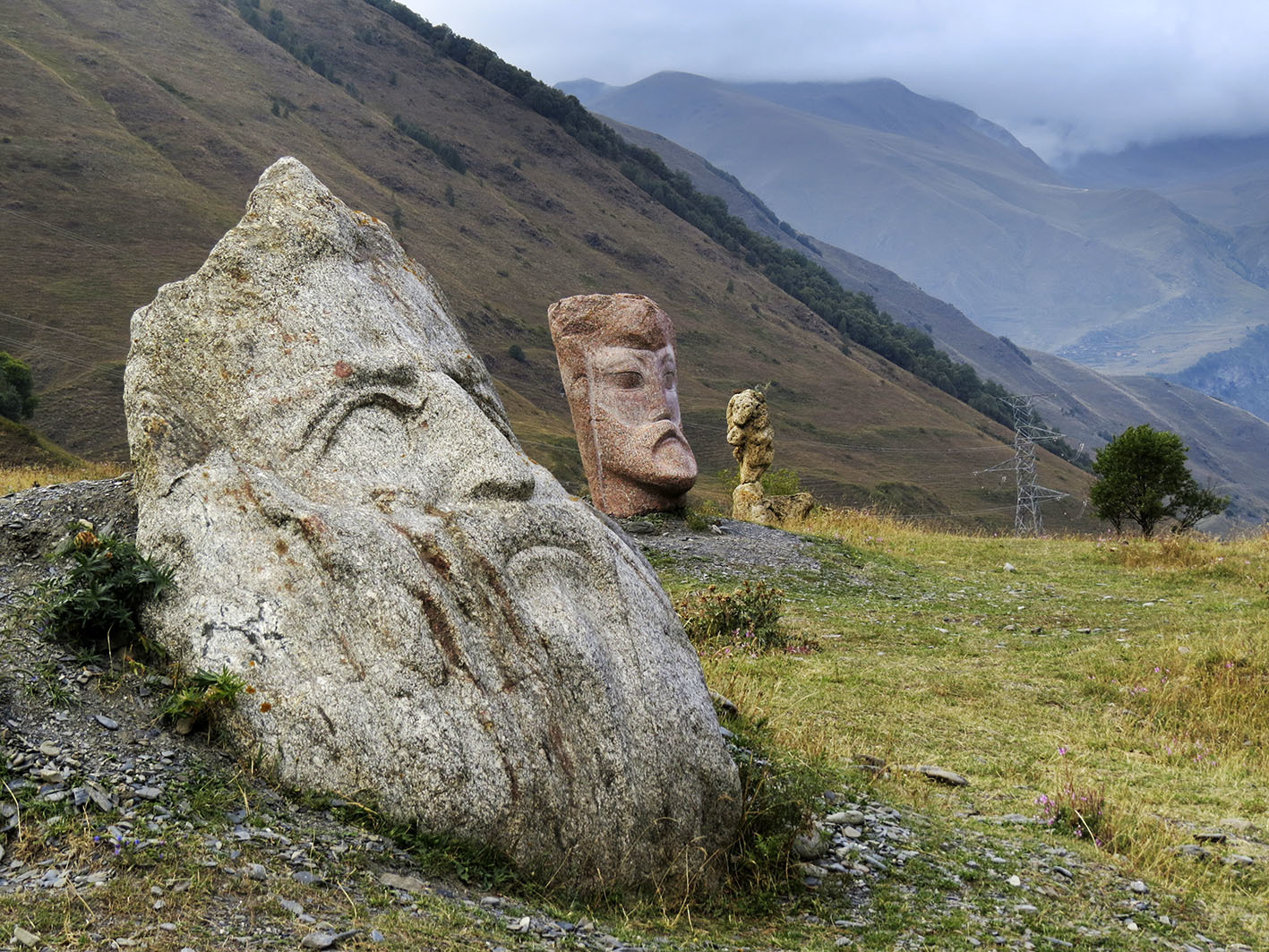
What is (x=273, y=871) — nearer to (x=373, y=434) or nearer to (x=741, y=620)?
(x=373, y=434)

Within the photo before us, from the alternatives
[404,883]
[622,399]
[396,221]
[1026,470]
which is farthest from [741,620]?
[396,221]

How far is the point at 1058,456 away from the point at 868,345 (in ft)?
77.8

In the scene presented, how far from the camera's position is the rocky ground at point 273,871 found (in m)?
4.10

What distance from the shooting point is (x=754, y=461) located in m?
21.9

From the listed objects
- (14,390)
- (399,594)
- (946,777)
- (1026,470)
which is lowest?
(14,390)

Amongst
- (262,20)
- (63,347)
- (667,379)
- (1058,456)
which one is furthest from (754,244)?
(667,379)

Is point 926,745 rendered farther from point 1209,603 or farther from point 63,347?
point 63,347

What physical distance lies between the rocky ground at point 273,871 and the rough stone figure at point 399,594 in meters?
0.32

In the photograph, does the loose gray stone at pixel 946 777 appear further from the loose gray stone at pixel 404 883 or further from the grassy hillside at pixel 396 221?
the grassy hillside at pixel 396 221

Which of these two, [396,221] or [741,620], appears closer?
[741,620]

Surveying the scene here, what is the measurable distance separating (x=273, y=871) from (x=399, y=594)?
4.85ft

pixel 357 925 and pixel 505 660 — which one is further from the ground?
pixel 505 660

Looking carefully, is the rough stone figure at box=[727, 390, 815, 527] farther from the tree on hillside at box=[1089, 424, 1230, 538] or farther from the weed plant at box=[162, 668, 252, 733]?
the weed plant at box=[162, 668, 252, 733]

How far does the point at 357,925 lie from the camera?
165 inches
